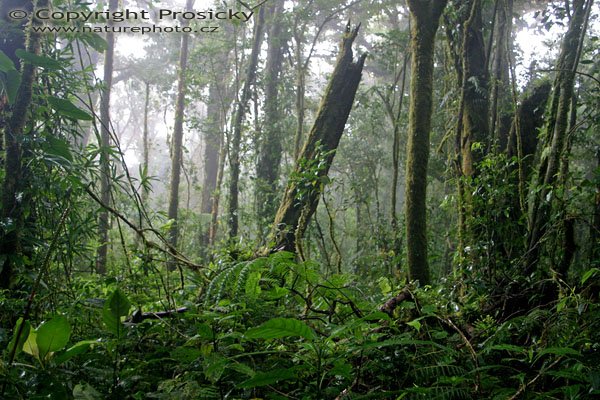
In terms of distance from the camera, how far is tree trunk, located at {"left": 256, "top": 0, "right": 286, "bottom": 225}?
29.2 ft

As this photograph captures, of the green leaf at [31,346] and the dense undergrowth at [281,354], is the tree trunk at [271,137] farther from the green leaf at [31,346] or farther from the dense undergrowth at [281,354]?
the green leaf at [31,346]

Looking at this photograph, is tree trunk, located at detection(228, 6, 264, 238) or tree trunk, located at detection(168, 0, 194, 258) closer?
tree trunk, located at detection(228, 6, 264, 238)

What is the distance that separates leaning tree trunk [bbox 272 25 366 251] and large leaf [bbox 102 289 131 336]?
285cm

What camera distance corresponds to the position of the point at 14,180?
258 cm

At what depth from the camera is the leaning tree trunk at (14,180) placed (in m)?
2.48

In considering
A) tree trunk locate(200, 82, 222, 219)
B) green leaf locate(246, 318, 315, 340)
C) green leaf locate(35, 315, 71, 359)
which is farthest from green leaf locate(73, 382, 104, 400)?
tree trunk locate(200, 82, 222, 219)

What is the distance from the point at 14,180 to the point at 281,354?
1753mm

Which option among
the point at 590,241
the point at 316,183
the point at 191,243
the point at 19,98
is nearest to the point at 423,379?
the point at 590,241

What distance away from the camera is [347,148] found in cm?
1552

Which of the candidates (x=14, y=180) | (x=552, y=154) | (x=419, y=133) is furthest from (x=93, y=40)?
(x=552, y=154)

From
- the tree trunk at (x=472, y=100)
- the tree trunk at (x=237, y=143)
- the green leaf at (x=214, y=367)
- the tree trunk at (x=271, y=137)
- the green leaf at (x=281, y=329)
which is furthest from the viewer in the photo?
the tree trunk at (x=237, y=143)

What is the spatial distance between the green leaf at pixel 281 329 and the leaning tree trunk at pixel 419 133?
2.25 metres

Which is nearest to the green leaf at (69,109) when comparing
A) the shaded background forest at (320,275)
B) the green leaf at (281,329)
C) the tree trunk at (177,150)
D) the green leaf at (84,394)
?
the shaded background forest at (320,275)

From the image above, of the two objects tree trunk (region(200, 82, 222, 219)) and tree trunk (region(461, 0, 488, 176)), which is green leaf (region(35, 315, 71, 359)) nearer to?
tree trunk (region(461, 0, 488, 176))
